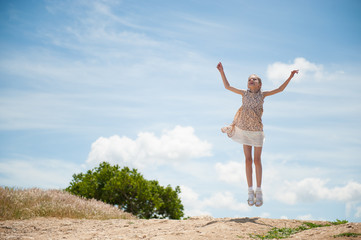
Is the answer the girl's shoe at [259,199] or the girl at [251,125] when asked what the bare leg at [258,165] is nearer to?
the girl at [251,125]

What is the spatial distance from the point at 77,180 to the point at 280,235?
10.5 metres

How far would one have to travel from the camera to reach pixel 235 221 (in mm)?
7816

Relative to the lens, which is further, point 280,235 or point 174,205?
point 174,205

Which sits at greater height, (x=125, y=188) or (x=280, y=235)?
(x=125, y=188)

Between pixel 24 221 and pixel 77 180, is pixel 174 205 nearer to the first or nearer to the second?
pixel 77 180

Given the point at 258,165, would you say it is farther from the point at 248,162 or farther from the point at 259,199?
the point at 259,199

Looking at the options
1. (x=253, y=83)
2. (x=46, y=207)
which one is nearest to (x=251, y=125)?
(x=253, y=83)

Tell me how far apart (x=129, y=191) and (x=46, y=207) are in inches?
157

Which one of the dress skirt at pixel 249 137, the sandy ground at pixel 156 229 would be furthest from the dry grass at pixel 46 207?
the dress skirt at pixel 249 137

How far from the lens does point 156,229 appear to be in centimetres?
774

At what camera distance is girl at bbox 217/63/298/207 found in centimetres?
855

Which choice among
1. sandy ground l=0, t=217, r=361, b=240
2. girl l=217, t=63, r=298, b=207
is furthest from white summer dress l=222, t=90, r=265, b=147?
sandy ground l=0, t=217, r=361, b=240

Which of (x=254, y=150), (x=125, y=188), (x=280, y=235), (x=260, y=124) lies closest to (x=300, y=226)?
(x=280, y=235)

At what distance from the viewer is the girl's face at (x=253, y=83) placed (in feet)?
28.7
